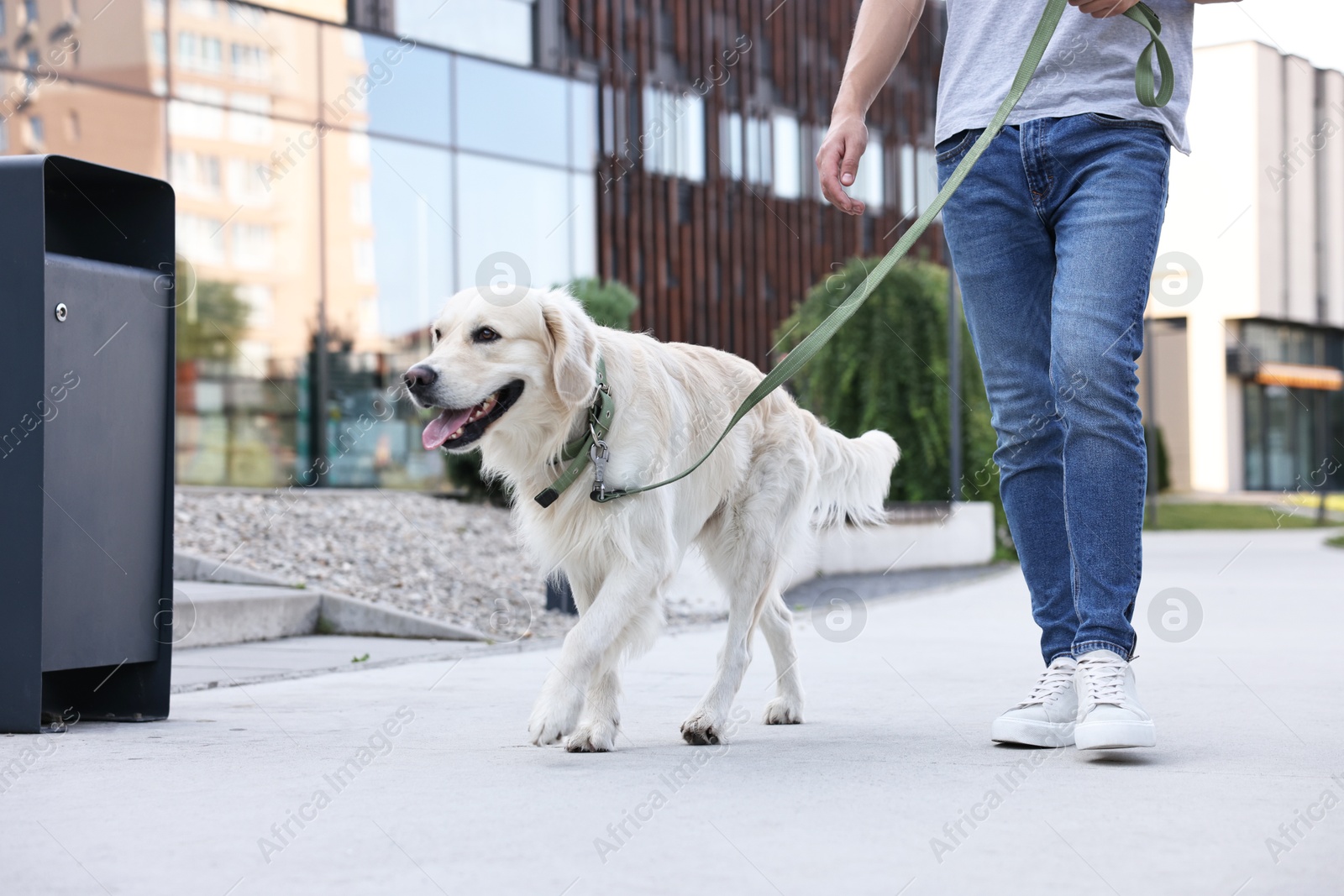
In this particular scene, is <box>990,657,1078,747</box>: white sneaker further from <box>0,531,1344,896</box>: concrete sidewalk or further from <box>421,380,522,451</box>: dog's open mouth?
<box>421,380,522,451</box>: dog's open mouth

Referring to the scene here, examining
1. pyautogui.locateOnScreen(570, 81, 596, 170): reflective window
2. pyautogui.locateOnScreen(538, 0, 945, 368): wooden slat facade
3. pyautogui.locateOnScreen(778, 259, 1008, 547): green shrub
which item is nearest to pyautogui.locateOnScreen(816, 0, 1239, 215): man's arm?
pyautogui.locateOnScreen(778, 259, 1008, 547): green shrub

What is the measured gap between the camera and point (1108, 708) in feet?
9.91

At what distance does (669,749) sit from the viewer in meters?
3.51

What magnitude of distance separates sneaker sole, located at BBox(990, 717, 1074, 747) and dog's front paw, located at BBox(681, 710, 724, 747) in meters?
0.73

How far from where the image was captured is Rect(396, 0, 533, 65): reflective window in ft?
59.9

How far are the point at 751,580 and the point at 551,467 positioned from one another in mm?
725

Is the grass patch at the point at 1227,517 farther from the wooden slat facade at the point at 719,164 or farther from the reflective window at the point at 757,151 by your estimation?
the reflective window at the point at 757,151

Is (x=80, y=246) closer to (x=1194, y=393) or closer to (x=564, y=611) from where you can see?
(x=564, y=611)

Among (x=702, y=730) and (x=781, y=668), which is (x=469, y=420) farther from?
(x=781, y=668)

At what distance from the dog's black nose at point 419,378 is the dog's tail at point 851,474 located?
1478 millimetres

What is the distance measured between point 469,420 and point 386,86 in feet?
48.0

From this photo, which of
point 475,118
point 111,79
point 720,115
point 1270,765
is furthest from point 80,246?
point 720,115

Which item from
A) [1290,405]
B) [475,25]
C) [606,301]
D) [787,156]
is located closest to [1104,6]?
[606,301]

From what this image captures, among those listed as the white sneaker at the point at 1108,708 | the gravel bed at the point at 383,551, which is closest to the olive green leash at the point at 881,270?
the white sneaker at the point at 1108,708
